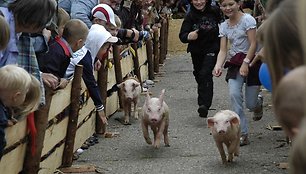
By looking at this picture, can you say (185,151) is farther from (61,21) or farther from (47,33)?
(47,33)

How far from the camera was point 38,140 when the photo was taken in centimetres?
629

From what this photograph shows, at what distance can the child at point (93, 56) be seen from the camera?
27.5 feet

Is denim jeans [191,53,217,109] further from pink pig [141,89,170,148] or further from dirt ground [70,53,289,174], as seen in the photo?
pink pig [141,89,170,148]

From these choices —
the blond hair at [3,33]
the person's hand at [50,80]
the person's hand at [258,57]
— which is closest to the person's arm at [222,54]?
the person's hand at [258,57]

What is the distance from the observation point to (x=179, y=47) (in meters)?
25.6

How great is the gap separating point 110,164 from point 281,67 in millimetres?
6258

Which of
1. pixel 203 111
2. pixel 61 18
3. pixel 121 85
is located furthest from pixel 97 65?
pixel 203 111

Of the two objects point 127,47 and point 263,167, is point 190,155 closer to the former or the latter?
point 263,167

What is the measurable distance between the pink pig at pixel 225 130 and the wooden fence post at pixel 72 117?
1439 mm

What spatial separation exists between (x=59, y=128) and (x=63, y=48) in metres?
0.89

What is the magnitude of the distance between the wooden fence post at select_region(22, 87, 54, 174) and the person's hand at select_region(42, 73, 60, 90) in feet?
0.16

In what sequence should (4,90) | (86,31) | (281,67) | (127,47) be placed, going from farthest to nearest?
(127,47), (86,31), (4,90), (281,67)

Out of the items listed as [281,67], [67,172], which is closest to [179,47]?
[67,172]

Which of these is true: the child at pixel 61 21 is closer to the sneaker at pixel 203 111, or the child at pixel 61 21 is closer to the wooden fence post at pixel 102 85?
the wooden fence post at pixel 102 85
